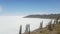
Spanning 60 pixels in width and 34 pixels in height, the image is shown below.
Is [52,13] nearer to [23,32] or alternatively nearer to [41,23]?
[41,23]

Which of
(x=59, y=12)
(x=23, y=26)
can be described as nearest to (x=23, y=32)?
(x=23, y=26)

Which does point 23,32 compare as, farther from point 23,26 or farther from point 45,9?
point 45,9

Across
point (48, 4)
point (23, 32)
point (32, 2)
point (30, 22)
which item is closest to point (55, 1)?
point (48, 4)

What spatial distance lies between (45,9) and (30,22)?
0.76 feet

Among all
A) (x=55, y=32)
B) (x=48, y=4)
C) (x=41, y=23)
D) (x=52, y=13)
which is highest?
(x=48, y=4)

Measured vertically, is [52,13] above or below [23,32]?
above

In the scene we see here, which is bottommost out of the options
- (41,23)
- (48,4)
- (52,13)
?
(41,23)

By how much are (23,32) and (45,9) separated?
1.21 ft

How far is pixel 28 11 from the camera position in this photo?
1489mm

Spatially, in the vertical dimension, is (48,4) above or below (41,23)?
above

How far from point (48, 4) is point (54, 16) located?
158 mm

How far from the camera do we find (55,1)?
1493 mm

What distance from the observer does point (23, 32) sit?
1437 millimetres

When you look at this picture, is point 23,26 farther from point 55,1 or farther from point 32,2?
point 55,1
